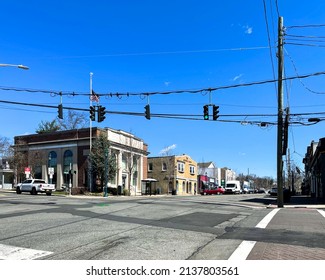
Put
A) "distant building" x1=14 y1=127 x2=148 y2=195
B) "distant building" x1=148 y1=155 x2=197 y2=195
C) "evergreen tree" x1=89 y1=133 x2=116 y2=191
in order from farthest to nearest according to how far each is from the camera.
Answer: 1. "distant building" x1=148 y1=155 x2=197 y2=195
2. "distant building" x1=14 y1=127 x2=148 y2=195
3. "evergreen tree" x1=89 y1=133 x2=116 y2=191

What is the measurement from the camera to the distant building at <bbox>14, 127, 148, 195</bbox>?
51.8 metres

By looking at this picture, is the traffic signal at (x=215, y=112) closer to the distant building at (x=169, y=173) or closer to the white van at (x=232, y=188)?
the distant building at (x=169, y=173)

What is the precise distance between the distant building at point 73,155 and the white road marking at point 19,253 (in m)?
40.7

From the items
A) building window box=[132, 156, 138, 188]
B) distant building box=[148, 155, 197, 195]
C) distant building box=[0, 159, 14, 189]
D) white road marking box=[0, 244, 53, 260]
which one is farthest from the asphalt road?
distant building box=[148, 155, 197, 195]

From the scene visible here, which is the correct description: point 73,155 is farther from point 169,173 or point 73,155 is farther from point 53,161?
point 169,173

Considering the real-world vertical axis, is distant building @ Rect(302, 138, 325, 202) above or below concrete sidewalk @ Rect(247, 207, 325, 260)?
above

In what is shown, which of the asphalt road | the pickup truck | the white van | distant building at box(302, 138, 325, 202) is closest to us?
the asphalt road

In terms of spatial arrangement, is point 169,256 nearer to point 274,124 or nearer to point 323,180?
point 274,124

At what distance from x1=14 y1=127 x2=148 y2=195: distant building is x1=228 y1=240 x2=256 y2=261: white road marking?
1627 inches

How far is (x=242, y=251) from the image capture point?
27.6 feet

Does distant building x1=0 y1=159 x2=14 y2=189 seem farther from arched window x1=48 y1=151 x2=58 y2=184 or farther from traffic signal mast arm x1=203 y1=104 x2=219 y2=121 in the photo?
traffic signal mast arm x1=203 y1=104 x2=219 y2=121

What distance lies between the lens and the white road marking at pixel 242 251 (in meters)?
7.75
